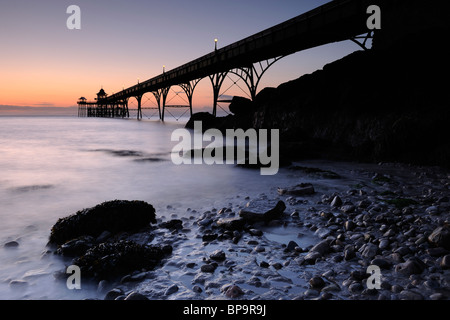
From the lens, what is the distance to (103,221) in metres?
4.13

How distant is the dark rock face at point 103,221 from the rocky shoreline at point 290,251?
9 cm

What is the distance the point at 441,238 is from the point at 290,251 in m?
1.61

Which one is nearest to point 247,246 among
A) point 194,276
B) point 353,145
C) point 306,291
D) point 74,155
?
point 194,276

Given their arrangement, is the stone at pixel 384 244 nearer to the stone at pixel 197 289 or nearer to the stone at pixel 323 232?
the stone at pixel 323 232

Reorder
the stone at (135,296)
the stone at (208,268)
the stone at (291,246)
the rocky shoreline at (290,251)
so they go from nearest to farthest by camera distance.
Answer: the stone at (135,296) → the rocky shoreline at (290,251) → the stone at (208,268) → the stone at (291,246)

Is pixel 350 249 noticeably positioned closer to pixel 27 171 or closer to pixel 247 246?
pixel 247 246

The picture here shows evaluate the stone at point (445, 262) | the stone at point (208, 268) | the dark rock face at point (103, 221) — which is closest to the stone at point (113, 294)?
the stone at point (208, 268)

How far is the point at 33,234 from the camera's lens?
14.4ft

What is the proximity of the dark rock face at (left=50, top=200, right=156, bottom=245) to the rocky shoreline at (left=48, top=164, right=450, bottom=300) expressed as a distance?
0.09 meters

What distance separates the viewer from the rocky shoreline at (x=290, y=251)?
253cm

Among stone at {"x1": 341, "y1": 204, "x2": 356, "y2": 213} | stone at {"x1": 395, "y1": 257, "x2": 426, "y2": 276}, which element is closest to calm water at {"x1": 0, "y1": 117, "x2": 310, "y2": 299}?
stone at {"x1": 341, "y1": 204, "x2": 356, "y2": 213}

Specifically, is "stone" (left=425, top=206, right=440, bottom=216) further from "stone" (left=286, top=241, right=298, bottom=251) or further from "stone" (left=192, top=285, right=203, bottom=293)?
"stone" (left=192, top=285, right=203, bottom=293)

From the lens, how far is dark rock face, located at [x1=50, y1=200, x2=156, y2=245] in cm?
395
